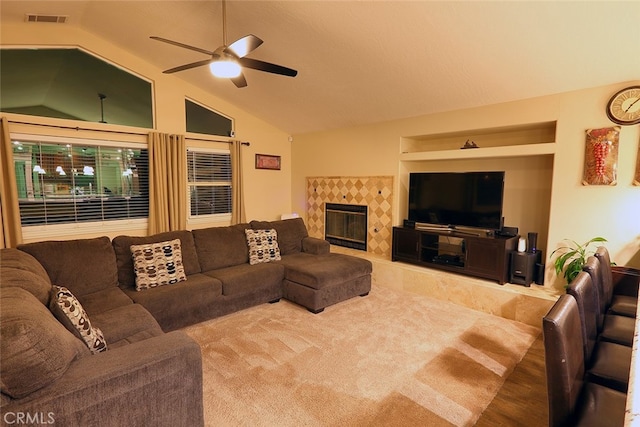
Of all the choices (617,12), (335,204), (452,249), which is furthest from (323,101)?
(617,12)

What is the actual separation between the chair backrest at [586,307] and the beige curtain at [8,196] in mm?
5077

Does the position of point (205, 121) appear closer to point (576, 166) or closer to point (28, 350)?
point (28, 350)

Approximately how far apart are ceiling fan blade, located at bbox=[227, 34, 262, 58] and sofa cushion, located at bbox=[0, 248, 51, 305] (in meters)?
2.13

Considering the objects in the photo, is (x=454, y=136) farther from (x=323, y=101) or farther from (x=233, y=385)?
(x=233, y=385)

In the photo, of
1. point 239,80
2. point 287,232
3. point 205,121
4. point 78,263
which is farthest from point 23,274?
point 205,121

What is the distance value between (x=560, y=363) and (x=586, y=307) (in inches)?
30.0

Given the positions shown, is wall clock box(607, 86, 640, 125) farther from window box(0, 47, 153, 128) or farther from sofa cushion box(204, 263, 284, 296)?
window box(0, 47, 153, 128)

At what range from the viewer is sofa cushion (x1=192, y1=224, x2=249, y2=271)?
3.79 metres

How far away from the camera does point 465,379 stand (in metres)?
2.38

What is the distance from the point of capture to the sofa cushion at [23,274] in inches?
75.2

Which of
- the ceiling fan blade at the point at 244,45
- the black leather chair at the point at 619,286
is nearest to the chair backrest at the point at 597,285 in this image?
the black leather chair at the point at 619,286

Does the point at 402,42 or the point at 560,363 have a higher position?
the point at 402,42

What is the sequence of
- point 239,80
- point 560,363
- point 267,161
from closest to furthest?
point 560,363
point 239,80
point 267,161

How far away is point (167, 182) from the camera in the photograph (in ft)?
15.4
